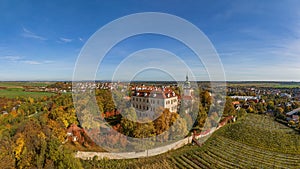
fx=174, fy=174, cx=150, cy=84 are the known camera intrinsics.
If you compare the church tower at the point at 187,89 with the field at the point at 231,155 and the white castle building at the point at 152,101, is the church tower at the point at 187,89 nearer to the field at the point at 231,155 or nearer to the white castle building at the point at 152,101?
the white castle building at the point at 152,101

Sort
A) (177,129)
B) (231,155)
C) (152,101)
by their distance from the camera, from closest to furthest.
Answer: (231,155) → (177,129) → (152,101)

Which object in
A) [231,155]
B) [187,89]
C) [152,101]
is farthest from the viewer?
[187,89]

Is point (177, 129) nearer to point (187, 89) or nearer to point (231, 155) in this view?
point (231, 155)

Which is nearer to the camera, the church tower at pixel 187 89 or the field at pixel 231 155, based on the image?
the field at pixel 231 155

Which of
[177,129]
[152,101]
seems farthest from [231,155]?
[152,101]

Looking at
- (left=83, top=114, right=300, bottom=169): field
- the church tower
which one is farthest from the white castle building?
(left=83, top=114, right=300, bottom=169): field

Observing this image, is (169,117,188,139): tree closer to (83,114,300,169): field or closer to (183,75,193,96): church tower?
(83,114,300,169): field

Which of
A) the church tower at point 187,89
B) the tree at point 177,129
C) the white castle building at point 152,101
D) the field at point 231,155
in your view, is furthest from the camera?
the church tower at point 187,89

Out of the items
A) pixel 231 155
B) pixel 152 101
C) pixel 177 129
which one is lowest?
pixel 231 155

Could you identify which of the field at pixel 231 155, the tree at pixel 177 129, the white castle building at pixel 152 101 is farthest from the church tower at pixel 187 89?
the tree at pixel 177 129
